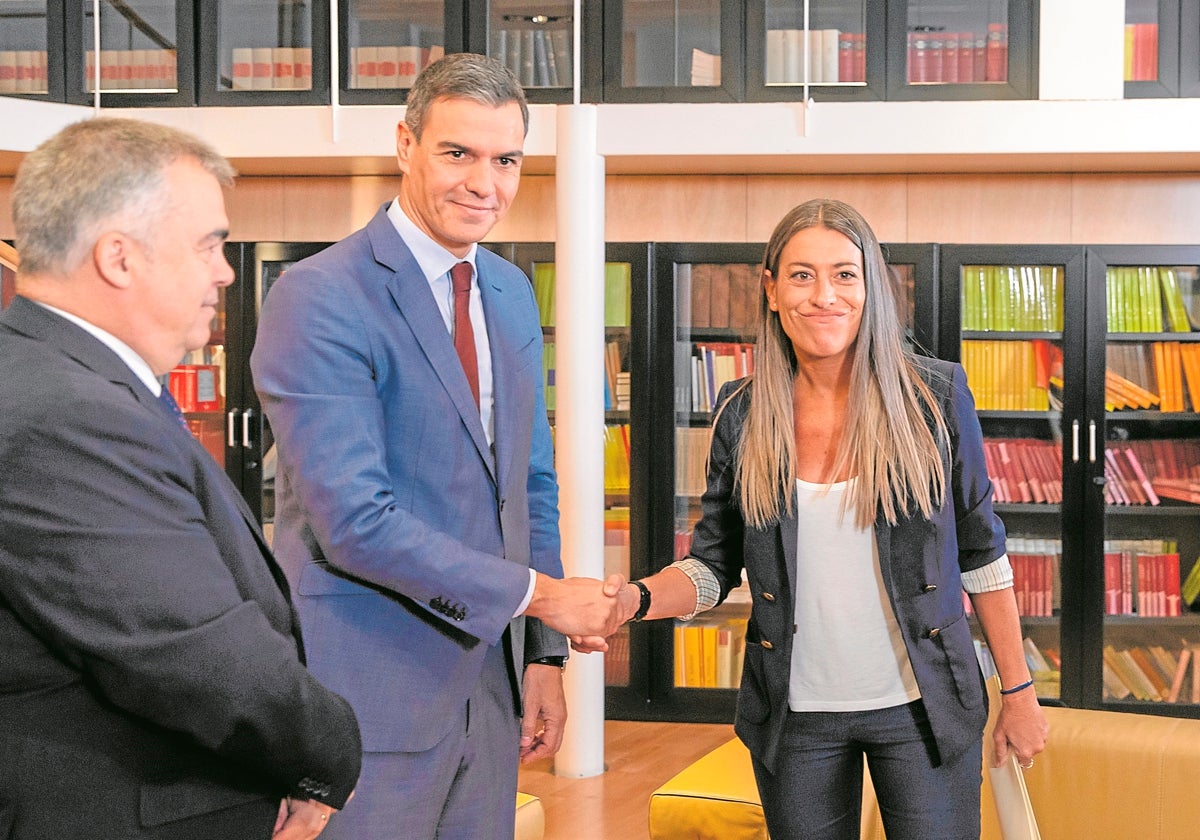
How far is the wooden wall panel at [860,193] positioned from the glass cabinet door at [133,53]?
2819mm

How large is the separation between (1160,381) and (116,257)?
17.7 feet

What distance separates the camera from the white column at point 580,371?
5.05 meters

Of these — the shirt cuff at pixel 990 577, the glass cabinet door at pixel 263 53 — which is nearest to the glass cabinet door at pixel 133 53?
the glass cabinet door at pixel 263 53

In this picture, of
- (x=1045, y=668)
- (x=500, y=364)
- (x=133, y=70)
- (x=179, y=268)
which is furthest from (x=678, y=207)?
(x=179, y=268)

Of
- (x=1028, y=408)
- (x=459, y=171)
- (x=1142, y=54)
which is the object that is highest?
(x=1142, y=54)

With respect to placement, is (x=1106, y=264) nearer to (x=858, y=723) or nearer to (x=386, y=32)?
(x=386, y=32)

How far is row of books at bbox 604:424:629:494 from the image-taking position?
19.6 ft

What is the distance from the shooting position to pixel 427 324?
1.90 m

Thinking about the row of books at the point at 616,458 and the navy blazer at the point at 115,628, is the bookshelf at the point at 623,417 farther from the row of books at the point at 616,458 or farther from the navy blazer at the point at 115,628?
the navy blazer at the point at 115,628

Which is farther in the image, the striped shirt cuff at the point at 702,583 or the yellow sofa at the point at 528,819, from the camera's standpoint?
the yellow sofa at the point at 528,819

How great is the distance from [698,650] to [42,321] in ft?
16.4

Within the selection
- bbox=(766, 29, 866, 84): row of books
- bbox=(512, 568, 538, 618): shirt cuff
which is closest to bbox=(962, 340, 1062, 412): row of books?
bbox=(766, 29, 866, 84): row of books

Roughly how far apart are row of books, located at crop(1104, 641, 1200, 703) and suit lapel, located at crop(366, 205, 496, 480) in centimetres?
474

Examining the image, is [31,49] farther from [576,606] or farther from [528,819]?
[576,606]
